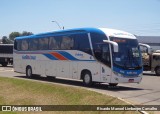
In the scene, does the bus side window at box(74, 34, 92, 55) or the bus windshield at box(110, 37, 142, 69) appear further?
the bus side window at box(74, 34, 92, 55)

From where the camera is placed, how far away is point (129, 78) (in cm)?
1856

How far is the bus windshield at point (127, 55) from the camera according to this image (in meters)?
18.2

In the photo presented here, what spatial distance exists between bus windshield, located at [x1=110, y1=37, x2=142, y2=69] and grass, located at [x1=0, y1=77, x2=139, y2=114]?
Result: 268 centimetres

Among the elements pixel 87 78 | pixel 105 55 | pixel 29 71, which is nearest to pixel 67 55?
pixel 87 78

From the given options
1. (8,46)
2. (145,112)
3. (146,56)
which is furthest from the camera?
(8,46)

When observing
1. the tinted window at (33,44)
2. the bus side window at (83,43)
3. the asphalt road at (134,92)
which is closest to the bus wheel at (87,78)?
the asphalt road at (134,92)

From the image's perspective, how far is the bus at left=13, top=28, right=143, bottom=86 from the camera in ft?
60.1

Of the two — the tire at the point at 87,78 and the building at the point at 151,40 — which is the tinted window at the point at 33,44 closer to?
the tire at the point at 87,78

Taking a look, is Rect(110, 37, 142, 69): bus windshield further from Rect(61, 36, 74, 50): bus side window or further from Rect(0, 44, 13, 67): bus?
Rect(0, 44, 13, 67): bus

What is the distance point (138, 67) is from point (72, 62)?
4.40m

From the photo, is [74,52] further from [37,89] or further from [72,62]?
[37,89]

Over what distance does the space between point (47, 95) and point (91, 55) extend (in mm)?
3384

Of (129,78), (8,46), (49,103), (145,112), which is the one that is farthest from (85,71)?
(8,46)

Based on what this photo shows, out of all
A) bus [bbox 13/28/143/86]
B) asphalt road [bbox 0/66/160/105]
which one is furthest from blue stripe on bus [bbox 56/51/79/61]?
asphalt road [bbox 0/66/160/105]
